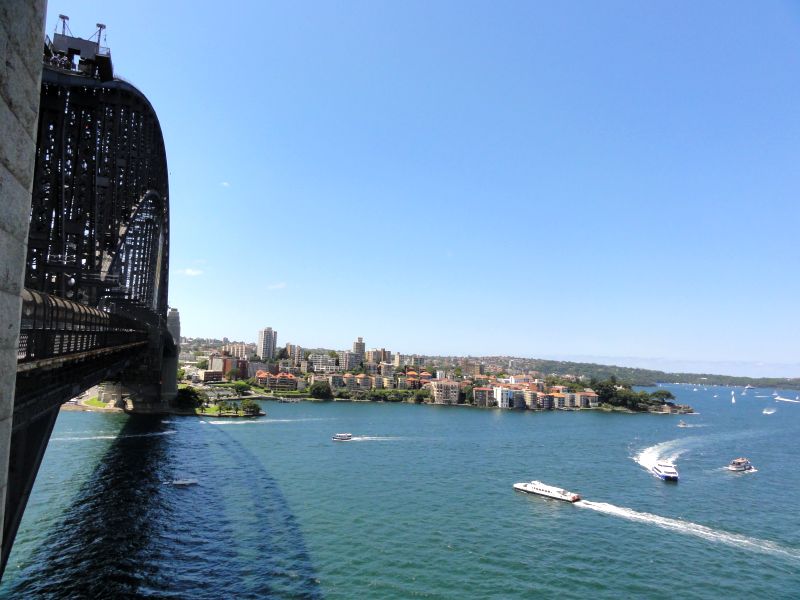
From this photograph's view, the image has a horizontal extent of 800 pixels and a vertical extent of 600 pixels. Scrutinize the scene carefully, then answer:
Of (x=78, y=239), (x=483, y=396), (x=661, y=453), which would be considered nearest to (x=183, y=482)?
(x=78, y=239)

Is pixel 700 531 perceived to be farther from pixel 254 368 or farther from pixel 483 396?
pixel 254 368

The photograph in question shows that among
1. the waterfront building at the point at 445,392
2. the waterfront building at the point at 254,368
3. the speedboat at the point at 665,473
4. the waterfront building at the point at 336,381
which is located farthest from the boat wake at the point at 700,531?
the waterfront building at the point at 254,368

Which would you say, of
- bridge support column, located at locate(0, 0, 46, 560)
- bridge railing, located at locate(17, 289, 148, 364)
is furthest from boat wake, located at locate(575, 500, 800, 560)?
bridge support column, located at locate(0, 0, 46, 560)

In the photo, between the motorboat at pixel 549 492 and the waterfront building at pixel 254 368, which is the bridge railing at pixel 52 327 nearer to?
the motorboat at pixel 549 492

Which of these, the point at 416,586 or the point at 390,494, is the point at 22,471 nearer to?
the point at 416,586

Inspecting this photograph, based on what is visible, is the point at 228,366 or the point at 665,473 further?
the point at 228,366

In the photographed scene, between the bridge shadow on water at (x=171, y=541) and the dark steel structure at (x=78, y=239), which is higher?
the dark steel structure at (x=78, y=239)

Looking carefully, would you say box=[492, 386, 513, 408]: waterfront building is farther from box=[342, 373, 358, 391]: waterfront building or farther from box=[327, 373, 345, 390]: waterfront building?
box=[327, 373, 345, 390]: waterfront building

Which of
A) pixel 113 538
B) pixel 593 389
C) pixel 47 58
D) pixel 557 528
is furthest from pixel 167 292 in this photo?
pixel 593 389
